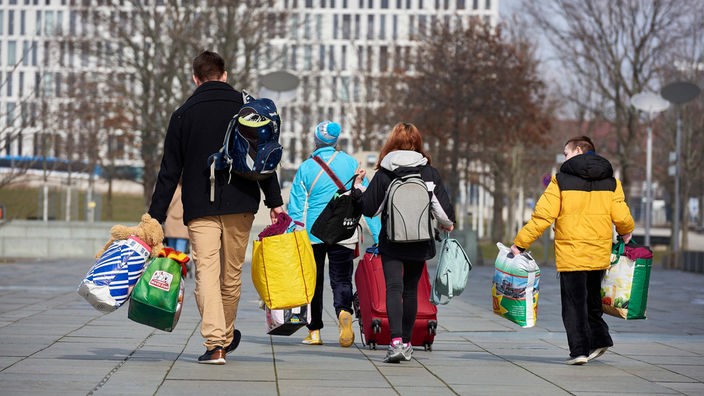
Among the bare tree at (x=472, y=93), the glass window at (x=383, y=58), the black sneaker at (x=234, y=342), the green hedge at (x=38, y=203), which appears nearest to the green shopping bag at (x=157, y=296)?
the black sneaker at (x=234, y=342)

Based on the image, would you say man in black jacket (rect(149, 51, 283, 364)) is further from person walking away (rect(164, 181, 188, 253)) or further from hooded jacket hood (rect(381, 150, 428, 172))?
person walking away (rect(164, 181, 188, 253))

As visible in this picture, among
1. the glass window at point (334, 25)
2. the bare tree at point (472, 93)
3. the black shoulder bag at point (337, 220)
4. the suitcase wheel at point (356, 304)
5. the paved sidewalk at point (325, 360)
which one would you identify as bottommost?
the paved sidewalk at point (325, 360)

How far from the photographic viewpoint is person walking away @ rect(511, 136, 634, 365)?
9.10 meters

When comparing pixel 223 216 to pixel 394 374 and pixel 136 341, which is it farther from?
pixel 136 341

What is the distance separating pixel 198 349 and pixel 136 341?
70cm

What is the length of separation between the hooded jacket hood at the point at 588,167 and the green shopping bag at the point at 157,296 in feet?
9.43

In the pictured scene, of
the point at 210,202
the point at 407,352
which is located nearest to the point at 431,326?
the point at 407,352

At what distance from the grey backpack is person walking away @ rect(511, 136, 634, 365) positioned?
0.67 meters

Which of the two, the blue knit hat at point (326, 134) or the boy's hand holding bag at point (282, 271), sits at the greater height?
the blue knit hat at point (326, 134)

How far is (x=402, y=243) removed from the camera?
910 cm

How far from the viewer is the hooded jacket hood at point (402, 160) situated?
9156 millimetres

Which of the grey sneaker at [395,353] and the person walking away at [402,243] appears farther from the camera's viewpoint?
the person walking away at [402,243]

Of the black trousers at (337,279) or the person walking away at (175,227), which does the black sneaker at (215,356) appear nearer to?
the black trousers at (337,279)

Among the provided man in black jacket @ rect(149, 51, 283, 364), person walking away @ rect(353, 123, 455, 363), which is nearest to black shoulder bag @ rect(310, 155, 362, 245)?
person walking away @ rect(353, 123, 455, 363)
